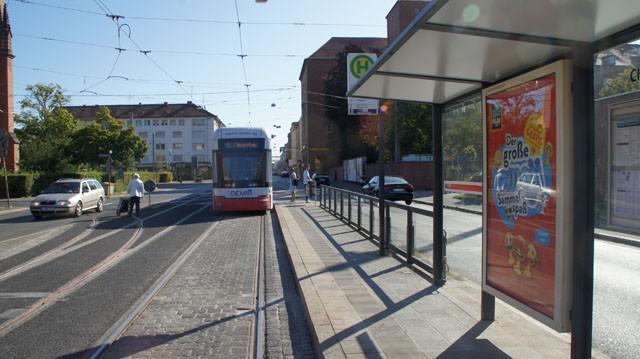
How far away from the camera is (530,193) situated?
3895mm

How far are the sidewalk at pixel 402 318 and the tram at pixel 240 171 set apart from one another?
397 inches

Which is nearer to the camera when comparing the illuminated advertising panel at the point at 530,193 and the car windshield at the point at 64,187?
the illuminated advertising panel at the point at 530,193

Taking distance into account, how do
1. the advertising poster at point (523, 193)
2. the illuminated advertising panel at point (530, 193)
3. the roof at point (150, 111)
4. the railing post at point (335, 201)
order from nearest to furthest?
1. the illuminated advertising panel at point (530, 193)
2. the advertising poster at point (523, 193)
3. the railing post at point (335, 201)
4. the roof at point (150, 111)

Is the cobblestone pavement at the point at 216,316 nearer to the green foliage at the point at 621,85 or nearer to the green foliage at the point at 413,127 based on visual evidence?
the green foliage at the point at 621,85

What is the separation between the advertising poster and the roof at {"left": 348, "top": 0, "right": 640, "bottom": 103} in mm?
255

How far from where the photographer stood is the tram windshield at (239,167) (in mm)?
17906

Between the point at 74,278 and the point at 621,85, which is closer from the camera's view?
the point at 621,85

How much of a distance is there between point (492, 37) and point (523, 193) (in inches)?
52.3

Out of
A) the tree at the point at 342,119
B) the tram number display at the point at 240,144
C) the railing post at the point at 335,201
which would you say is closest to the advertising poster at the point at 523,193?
the railing post at the point at 335,201

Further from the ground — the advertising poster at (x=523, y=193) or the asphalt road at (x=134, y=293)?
the advertising poster at (x=523, y=193)

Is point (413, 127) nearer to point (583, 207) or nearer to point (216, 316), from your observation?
point (216, 316)

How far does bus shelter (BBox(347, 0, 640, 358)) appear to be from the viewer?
3.05 m

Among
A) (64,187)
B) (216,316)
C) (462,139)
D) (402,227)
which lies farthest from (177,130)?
(462,139)

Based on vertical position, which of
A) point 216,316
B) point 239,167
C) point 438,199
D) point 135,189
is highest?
point 239,167
